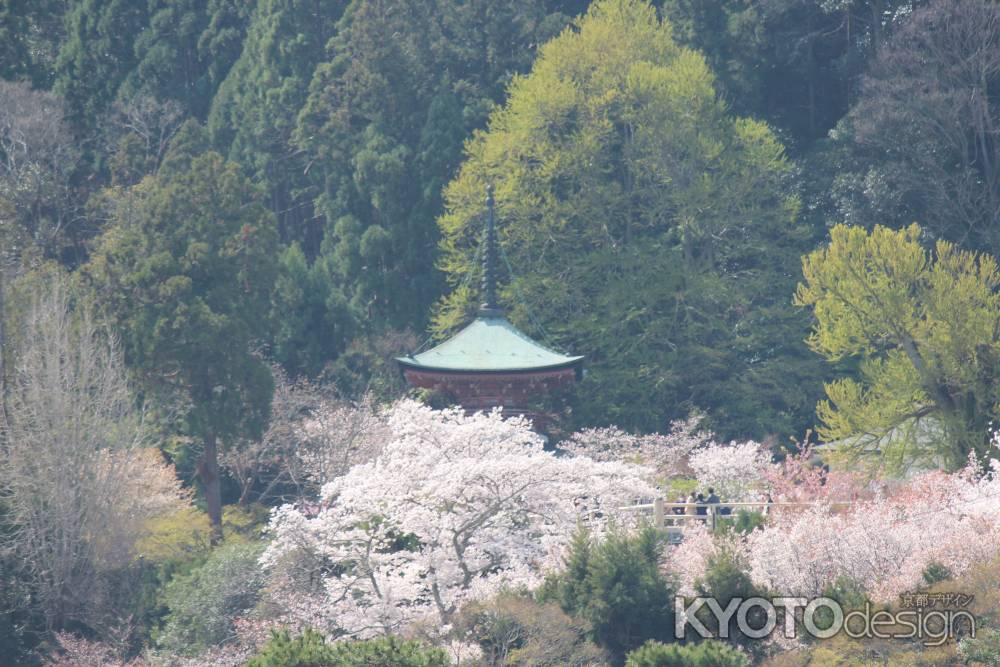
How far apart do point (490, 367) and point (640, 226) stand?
9.88 metres

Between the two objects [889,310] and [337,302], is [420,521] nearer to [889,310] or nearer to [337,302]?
[889,310]

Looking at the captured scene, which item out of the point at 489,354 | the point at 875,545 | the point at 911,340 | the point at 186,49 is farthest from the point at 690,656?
the point at 186,49

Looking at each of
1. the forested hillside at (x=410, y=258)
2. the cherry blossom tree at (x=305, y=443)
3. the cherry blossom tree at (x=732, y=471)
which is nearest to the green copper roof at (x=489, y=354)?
the forested hillside at (x=410, y=258)

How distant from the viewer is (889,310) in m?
34.5

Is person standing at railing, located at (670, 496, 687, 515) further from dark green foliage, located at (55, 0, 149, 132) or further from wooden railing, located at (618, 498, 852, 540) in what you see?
dark green foliage, located at (55, 0, 149, 132)

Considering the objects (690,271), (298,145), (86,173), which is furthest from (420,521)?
(86,173)

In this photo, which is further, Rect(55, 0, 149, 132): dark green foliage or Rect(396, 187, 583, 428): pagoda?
Rect(55, 0, 149, 132): dark green foliage

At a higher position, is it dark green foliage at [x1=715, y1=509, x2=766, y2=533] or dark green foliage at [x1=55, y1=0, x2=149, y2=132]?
dark green foliage at [x1=55, y1=0, x2=149, y2=132]

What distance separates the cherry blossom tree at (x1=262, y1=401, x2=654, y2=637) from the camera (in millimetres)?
29984

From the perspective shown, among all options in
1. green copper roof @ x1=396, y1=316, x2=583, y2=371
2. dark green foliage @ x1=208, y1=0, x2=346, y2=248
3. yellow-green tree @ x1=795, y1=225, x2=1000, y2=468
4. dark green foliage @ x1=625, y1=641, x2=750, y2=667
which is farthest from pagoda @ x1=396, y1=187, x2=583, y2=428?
dark green foliage @ x1=208, y1=0, x2=346, y2=248

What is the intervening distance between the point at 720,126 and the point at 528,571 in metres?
16.1

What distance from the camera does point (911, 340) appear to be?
3472 centimetres

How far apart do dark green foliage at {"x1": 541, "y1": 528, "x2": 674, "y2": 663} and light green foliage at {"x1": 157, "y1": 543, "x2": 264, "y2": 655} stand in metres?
6.08

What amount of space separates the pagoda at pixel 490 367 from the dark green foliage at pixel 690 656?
9730 millimetres
